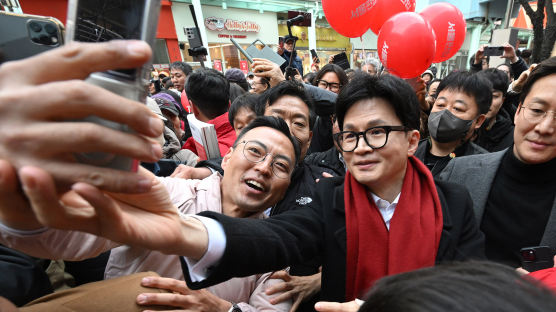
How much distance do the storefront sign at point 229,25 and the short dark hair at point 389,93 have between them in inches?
557

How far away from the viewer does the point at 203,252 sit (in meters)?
0.85

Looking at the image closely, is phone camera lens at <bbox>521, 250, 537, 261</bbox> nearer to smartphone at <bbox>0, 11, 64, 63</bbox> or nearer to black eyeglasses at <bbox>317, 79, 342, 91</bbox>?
smartphone at <bbox>0, 11, 64, 63</bbox>

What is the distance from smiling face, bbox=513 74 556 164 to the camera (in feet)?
4.41

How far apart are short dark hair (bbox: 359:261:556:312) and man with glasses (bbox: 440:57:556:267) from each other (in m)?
1.32

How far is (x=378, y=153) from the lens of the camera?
1.31 meters

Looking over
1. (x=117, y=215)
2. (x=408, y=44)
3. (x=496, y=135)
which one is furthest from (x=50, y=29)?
(x=496, y=135)

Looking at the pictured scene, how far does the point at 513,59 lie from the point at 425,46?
2300 millimetres

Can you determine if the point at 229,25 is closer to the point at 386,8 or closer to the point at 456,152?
the point at 386,8

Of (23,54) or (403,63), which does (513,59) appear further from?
(23,54)

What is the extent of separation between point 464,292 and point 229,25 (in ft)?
51.9

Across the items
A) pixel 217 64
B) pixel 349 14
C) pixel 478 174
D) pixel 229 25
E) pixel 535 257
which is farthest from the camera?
pixel 229 25

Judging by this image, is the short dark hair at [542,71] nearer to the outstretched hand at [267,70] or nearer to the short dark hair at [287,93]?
the short dark hair at [287,93]

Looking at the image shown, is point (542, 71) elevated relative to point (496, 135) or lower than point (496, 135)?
elevated

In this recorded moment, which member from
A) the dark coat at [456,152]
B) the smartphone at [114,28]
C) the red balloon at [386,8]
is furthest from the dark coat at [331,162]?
the red balloon at [386,8]
